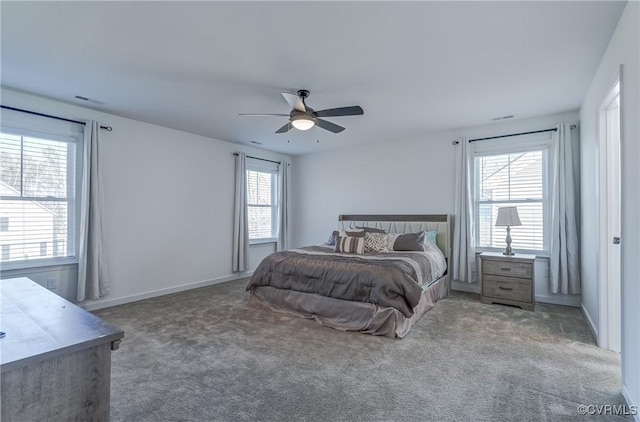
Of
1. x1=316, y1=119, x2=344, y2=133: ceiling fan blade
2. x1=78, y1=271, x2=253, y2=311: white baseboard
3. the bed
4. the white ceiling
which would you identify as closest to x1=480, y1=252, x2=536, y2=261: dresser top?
the bed

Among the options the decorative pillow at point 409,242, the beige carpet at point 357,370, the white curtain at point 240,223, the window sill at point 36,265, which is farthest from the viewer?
the white curtain at point 240,223

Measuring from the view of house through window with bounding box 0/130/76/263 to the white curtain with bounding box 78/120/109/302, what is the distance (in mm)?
209

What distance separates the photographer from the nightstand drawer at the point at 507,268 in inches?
156

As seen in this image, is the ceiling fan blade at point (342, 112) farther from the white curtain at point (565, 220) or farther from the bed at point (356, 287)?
the white curtain at point (565, 220)

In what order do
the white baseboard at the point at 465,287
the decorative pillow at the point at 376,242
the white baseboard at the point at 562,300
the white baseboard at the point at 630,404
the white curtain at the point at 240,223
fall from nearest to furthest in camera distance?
the white baseboard at the point at 630,404 → the white baseboard at the point at 562,300 → the decorative pillow at the point at 376,242 → the white baseboard at the point at 465,287 → the white curtain at the point at 240,223

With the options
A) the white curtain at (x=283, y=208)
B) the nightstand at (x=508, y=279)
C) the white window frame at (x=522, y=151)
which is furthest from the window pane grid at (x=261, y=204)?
the nightstand at (x=508, y=279)

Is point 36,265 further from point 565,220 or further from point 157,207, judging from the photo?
point 565,220

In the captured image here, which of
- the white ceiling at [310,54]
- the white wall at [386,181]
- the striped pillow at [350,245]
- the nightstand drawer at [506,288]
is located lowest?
the nightstand drawer at [506,288]

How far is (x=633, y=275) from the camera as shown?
1.92 meters

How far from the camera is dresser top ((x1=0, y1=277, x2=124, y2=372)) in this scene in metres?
1.12

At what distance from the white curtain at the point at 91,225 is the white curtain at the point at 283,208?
10.7 feet

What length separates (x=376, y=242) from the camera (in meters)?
4.68

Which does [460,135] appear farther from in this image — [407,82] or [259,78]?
[259,78]

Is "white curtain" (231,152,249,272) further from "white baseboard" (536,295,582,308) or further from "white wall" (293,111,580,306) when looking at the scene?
"white baseboard" (536,295,582,308)
